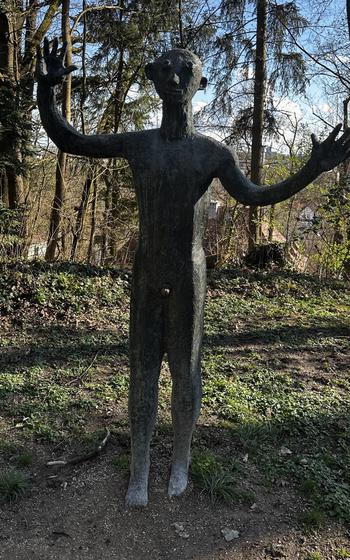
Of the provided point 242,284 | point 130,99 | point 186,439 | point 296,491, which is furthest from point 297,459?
point 130,99

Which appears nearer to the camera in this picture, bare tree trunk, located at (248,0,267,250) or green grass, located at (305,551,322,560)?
green grass, located at (305,551,322,560)

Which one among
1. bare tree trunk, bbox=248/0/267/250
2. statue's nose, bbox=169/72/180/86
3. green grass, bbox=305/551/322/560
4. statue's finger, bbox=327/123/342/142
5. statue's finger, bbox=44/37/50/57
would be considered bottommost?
green grass, bbox=305/551/322/560

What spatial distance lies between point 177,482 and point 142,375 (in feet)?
2.77

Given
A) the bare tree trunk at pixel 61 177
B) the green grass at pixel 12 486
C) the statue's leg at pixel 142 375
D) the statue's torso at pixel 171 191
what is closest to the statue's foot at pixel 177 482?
the statue's leg at pixel 142 375

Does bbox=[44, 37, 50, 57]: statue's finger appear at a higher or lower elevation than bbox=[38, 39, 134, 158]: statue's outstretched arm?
higher

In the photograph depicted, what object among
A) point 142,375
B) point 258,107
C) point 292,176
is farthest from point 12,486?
point 258,107

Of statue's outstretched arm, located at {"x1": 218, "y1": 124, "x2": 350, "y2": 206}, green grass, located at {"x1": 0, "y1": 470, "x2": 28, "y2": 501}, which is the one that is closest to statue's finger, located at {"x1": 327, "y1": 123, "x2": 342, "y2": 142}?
statue's outstretched arm, located at {"x1": 218, "y1": 124, "x2": 350, "y2": 206}

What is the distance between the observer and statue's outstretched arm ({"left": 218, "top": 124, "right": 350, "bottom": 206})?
262 cm

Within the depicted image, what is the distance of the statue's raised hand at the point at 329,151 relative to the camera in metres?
2.62

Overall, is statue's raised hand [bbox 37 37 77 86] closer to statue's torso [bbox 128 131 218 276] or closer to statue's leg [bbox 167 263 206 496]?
statue's torso [bbox 128 131 218 276]

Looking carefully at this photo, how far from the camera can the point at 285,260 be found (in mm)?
11172

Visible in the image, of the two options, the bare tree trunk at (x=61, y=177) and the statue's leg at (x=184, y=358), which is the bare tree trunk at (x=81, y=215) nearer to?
the bare tree trunk at (x=61, y=177)

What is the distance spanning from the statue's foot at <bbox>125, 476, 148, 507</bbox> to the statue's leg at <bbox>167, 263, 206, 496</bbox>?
0.19m

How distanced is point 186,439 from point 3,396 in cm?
253
